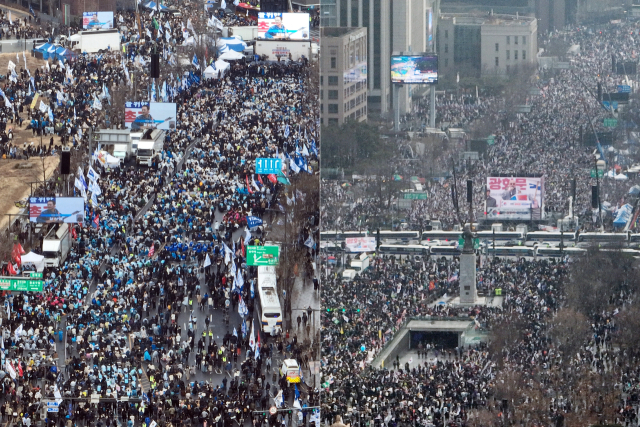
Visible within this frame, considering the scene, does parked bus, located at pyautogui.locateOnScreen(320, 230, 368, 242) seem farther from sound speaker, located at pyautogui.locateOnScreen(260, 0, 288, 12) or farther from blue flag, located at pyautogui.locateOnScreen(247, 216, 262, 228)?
sound speaker, located at pyautogui.locateOnScreen(260, 0, 288, 12)

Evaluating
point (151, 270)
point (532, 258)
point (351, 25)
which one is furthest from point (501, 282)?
point (151, 270)

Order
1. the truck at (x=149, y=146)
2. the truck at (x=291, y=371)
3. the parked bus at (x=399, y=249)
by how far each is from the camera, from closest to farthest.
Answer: the truck at (x=291, y=371)
the parked bus at (x=399, y=249)
the truck at (x=149, y=146)

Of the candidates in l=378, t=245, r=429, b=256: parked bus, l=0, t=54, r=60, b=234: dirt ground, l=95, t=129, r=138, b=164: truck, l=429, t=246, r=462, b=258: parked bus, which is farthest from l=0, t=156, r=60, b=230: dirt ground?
l=429, t=246, r=462, b=258: parked bus

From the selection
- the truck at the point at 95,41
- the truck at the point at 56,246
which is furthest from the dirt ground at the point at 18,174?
the truck at the point at 95,41

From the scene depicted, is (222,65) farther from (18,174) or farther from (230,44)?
(18,174)

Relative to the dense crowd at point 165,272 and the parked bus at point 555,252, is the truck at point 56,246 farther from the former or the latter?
the parked bus at point 555,252

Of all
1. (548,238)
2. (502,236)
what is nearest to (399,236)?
(502,236)

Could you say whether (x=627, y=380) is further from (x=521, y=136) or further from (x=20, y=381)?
(x=20, y=381)
